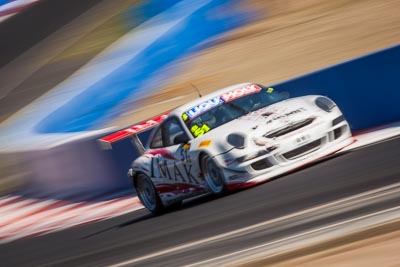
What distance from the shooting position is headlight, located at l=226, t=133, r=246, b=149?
962 cm

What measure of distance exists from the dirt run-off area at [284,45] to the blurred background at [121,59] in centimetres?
4

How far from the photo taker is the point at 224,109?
413 inches

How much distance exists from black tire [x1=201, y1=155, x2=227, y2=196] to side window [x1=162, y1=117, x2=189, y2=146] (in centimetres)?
50

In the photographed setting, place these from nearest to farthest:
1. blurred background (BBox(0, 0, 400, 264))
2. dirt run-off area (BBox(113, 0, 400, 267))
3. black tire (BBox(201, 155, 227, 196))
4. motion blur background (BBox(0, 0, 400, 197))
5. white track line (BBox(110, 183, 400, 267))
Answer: white track line (BBox(110, 183, 400, 267))
black tire (BBox(201, 155, 227, 196))
blurred background (BBox(0, 0, 400, 264))
motion blur background (BBox(0, 0, 400, 197))
dirt run-off area (BBox(113, 0, 400, 267))

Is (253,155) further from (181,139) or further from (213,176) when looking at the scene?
(181,139)

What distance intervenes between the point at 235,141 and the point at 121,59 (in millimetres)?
12738

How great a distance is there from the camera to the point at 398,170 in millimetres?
7773

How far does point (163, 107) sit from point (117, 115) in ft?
4.79

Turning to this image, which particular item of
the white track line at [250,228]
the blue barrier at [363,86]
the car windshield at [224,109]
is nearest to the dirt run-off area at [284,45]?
the blue barrier at [363,86]

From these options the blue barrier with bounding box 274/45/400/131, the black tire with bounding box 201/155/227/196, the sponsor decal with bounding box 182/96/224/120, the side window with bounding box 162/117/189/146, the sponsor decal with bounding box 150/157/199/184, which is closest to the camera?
the black tire with bounding box 201/155/227/196

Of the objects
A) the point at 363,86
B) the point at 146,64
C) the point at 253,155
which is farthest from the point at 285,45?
the point at 253,155

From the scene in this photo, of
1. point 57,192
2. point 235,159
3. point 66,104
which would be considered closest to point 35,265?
point 235,159

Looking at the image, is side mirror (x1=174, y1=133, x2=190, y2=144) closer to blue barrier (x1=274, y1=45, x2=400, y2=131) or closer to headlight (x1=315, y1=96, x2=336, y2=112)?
headlight (x1=315, y1=96, x2=336, y2=112)

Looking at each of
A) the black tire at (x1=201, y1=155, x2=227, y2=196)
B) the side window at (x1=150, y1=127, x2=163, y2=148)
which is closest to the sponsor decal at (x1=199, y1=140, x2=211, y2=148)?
the black tire at (x1=201, y1=155, x2=227, y2=196)
